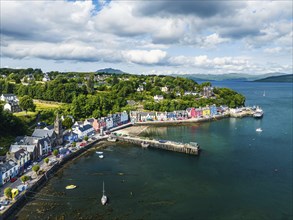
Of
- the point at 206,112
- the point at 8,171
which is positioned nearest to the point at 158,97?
the point at 206,112

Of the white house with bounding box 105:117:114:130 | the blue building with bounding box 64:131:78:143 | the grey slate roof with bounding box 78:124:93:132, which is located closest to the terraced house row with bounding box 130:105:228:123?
the white house with bounding box 105:117:114:130

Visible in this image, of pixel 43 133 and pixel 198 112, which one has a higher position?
pixel 43 133

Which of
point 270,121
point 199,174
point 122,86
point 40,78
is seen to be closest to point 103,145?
point 199,174

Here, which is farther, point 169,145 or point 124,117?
point 124,117

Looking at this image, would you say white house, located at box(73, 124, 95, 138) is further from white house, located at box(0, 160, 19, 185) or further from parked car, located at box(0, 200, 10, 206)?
parked car, located at box(0, 200, 10, 206)

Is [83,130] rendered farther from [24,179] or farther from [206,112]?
[206,112]

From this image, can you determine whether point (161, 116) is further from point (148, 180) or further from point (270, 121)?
point (148, 180)

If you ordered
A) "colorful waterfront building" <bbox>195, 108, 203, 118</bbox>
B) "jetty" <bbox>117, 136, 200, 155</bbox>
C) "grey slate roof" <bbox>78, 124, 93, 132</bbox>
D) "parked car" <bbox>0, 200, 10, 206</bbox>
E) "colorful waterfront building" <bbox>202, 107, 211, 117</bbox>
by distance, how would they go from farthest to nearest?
"colorful waterfront building" <bbox>202, 107, 211, 117</bbox> → "colorful waterfront building" <bbox>195, 108, 203, 118</bbox> → "grey slate roof" <bbox>78, 124, 93, 132</bbox> → "jetty" <bbox>117, 136, 200, 155</bbox> → "parked car" <bbox>0, 200, 10, 206</bbox>
